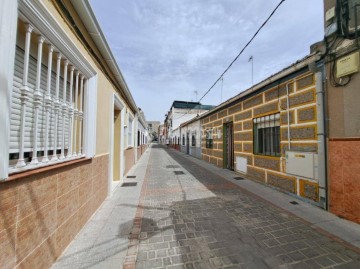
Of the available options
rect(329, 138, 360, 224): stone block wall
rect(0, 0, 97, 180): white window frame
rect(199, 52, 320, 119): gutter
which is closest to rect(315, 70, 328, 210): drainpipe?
rect(329, 138, 360, 224): stone block wall

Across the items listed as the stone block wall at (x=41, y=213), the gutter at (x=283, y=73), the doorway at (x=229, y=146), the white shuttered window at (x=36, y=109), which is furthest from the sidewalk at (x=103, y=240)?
the doorway at (x=229, y=146)

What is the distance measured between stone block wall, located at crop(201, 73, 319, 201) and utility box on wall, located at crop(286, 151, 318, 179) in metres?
0.13

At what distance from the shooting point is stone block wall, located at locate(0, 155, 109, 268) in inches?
62.2

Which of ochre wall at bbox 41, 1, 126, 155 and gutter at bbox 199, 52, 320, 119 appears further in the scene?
gutter at bbox 199, 52, 320, 119

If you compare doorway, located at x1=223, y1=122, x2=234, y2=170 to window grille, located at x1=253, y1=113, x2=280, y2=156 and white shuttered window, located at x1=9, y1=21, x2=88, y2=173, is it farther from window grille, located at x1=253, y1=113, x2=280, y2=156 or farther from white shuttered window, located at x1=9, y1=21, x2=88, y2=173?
white shuttered window, located at x1=9, y1=21, x2=88, y2=173

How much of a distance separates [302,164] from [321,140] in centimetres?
81

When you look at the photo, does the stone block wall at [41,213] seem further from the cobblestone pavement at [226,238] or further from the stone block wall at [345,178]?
the stone block wall at [345,178]

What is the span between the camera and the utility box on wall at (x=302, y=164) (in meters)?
4.20

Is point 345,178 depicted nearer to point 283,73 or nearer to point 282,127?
point 282,127

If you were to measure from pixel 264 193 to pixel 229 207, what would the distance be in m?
1.64

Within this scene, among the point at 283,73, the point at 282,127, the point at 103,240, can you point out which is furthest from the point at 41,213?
the point at 283,73

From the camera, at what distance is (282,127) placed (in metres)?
5.25

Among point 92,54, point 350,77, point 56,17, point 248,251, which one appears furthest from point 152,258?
point 350,77

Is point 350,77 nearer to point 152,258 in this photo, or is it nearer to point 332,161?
point 332,161
